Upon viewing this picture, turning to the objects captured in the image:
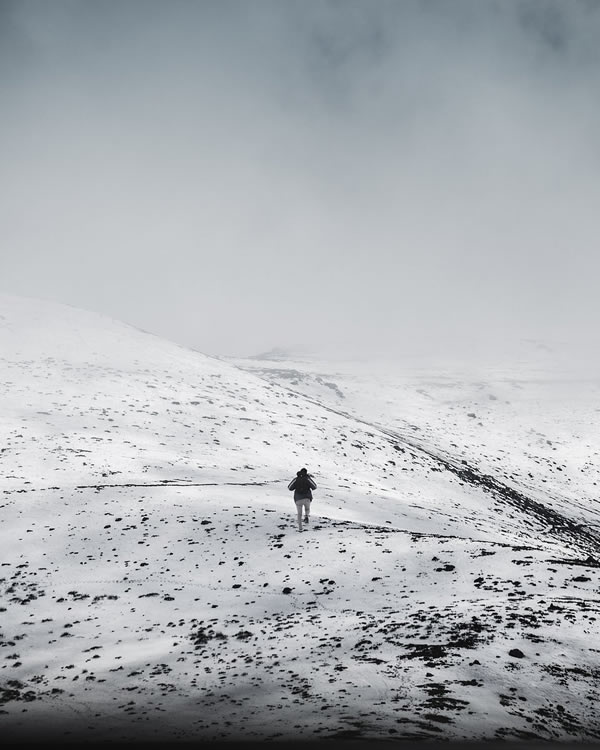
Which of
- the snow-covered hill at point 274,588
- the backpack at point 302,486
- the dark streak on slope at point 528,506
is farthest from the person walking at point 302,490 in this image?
the dark streak on slope at point 528,506

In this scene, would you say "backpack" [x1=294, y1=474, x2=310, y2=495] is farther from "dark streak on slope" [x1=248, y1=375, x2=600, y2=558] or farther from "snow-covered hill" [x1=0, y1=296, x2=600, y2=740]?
"dark streak on slope" [x1=248, y1=375, x2=600, y2=558]

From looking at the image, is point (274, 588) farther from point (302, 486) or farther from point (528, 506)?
point (528, 506)

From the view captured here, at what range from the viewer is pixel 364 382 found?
8656cm

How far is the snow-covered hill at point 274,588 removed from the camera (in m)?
8.10

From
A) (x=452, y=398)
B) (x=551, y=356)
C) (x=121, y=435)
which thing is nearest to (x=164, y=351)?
(x=121, y=435)

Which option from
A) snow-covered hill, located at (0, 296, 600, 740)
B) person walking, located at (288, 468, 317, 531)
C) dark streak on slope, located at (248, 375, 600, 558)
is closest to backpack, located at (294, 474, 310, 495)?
person walking, located at (288, 468, 317, 531)

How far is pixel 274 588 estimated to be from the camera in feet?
46.6

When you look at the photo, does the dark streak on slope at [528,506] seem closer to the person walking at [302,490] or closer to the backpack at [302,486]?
the person walking at [302,490]

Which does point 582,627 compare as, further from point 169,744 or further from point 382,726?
point 169,744

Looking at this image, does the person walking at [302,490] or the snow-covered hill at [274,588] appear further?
the person walking at [302,490]

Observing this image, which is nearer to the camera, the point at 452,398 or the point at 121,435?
the point at 121,435

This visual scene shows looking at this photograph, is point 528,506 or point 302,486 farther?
point 528,506

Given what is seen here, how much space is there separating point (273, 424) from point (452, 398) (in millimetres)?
42586

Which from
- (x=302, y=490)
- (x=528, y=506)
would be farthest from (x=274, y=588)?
(x=528, y=506)
